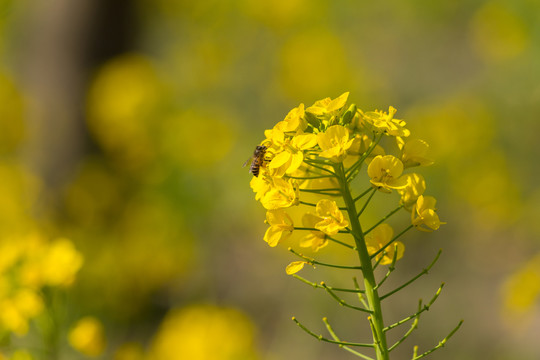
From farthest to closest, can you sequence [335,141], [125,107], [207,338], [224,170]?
[125,107]
[224,170]
[207,338]
[335,141]

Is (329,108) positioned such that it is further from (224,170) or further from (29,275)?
(224,170)

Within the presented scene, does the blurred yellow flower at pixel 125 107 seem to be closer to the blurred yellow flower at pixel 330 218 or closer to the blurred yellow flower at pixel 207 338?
the blurred yellow flower at pixel 207 338

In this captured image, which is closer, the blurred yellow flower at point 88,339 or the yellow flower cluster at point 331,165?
the yellow flower cluster at point 331,165

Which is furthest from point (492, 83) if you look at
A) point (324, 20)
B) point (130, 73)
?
point (130, 73)

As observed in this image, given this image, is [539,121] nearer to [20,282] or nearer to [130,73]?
[130,73]

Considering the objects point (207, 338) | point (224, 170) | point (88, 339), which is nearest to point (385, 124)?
point (88, 339)

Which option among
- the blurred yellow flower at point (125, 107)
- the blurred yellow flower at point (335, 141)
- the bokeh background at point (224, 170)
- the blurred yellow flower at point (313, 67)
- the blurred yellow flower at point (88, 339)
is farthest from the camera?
the blurred yellow flower at point (125, 107)

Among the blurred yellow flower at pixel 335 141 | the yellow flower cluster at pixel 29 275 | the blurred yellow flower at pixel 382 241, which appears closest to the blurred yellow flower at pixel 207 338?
the yellow flower cluster at pixel 29 275
